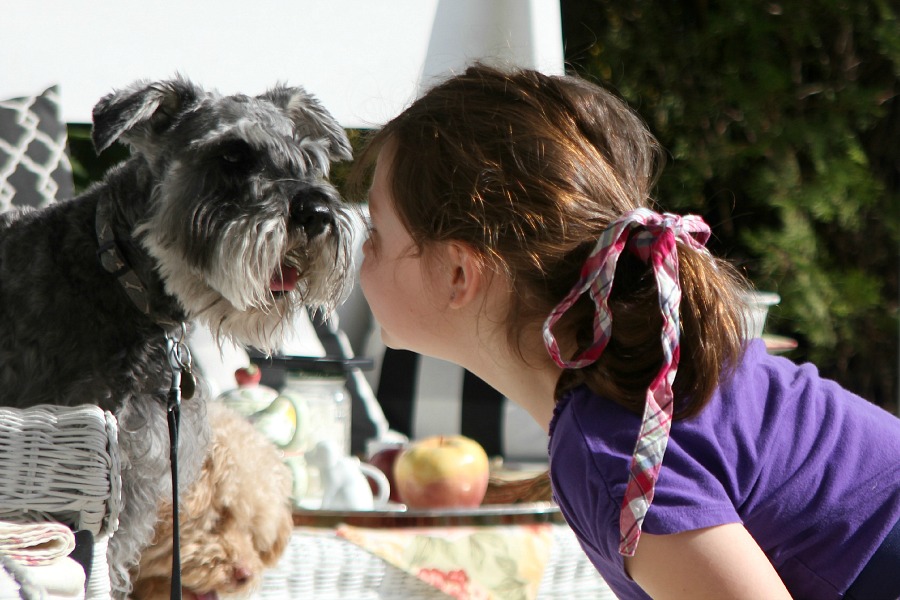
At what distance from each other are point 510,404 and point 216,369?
0.74 meters

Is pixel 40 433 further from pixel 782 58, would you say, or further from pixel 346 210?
Answer: pixel 782 58

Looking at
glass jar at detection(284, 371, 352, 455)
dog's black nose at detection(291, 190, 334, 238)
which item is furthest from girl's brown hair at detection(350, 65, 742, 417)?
glass jar at detection(284, 371, 352, 455)

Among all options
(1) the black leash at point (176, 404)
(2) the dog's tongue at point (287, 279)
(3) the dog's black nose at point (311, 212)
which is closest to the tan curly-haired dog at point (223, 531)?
(1) the black leash at point (176, 404)

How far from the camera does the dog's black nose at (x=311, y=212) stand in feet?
4.93

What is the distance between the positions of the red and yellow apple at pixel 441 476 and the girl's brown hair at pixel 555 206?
2.12 ft

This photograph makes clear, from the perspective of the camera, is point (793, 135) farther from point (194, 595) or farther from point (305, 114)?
point (194, 595)

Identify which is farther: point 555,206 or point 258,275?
point 258,275

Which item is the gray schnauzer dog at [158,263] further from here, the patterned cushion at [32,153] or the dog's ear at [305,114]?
the patterned cushion at [32,153]

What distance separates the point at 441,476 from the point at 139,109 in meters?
0.82

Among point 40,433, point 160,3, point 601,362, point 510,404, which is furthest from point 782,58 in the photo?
point 40,433

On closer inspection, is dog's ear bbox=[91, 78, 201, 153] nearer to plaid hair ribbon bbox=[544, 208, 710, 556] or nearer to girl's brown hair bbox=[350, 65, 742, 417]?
girl's brown hair bbox=[350, 65, 742, 417]

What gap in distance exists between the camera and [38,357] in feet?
4.31

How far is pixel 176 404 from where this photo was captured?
128 centimetres

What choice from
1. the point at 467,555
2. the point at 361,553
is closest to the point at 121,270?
the point at 361,553
